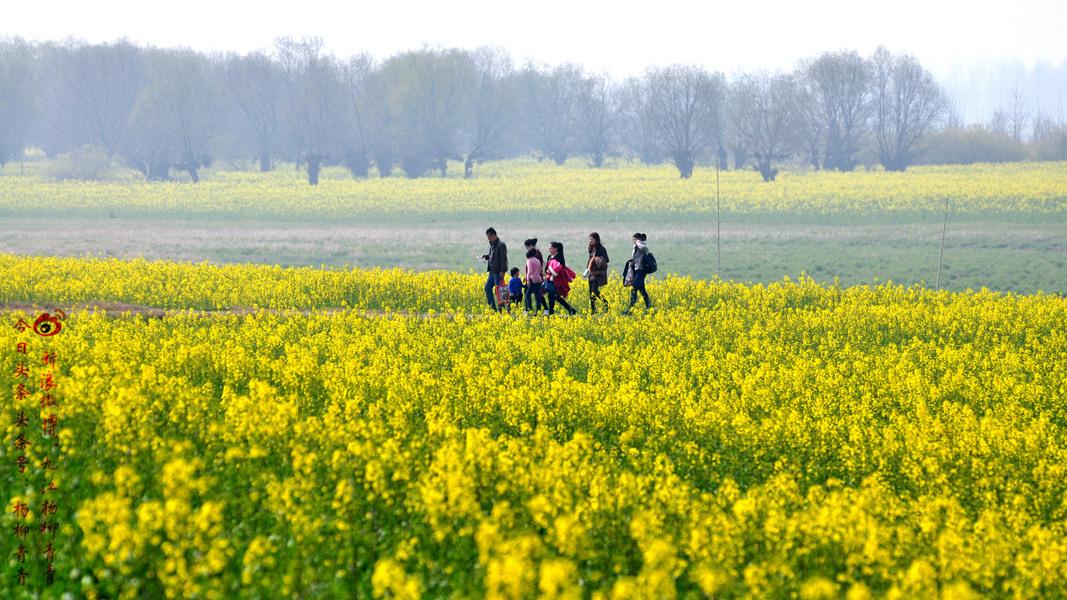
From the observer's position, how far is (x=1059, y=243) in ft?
107

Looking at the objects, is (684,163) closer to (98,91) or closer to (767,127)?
(767,127)

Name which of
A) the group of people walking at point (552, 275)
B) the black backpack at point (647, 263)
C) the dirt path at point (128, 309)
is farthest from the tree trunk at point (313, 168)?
the black backpack at point (647, 263)

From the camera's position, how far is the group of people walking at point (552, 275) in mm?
17875

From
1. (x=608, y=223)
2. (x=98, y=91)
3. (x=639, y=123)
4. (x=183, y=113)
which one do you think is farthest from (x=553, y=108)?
(x=608, y=223)

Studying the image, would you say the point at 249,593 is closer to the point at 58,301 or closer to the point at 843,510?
the point at 843,510

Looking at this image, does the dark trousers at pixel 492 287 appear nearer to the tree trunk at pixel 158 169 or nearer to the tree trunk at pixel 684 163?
the tree trunk at pixel 684 163

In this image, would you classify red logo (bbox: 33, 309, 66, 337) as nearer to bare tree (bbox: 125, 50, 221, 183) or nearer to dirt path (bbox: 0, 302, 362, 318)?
dirt path (bbox: 0, 302, 362, 318)

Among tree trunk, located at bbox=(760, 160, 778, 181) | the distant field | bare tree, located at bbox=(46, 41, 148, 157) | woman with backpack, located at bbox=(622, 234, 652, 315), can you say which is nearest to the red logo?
woman with backpack, located at bbox=(622, 234, 652, 315)

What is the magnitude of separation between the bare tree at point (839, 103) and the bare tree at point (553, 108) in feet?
81.2

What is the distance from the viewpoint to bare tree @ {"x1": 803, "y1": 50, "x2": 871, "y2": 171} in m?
80.8

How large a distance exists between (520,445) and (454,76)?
7750 cm

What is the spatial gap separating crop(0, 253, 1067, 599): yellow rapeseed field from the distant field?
1361 centimetres

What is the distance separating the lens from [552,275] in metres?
17.9

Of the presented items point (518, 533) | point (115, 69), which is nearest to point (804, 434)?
point (518, 533)
